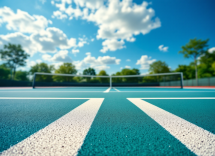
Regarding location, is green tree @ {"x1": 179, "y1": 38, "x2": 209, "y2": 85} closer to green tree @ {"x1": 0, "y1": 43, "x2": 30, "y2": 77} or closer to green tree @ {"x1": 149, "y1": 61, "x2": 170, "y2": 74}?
green tree @ {"x1": 149, "y1": 61, "x2": 170, "y2": 74}

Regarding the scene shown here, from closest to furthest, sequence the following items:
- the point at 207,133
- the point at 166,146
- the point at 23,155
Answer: the point at 23,155, the point at 166,146, the point at 207,133

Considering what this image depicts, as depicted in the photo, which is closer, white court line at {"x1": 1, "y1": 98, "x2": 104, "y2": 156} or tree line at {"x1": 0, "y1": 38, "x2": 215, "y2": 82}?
white court line at {"x1": 1, "y1": 98, "x2": 104, "y2": 156}

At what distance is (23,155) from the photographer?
2.48 feet

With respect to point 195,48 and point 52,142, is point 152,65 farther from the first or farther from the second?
point 52,142

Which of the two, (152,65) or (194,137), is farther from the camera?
(152,65)

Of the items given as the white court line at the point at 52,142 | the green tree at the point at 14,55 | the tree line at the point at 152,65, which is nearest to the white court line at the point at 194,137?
the white court line at the point at 52,142

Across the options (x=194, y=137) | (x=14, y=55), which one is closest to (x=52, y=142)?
(x=194, y=137)

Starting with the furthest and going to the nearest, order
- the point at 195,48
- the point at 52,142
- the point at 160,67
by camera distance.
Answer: the point at 160,67 → the point at 195,48 → the point at 52,142

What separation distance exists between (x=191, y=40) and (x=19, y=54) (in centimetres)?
4884

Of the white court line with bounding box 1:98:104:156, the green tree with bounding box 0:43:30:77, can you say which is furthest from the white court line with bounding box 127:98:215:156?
the green tree with bounding box 0:43:30:77

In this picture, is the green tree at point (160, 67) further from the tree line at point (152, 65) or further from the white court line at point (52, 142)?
the white court line at point (52, 142)

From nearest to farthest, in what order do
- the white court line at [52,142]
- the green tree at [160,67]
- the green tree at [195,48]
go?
the white court line at [52,142] → the green tree at [195,48] → the green tree at [160,67]

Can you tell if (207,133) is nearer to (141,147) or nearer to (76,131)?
(141,147)

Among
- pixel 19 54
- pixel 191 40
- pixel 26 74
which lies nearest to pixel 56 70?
pixel 19 54
